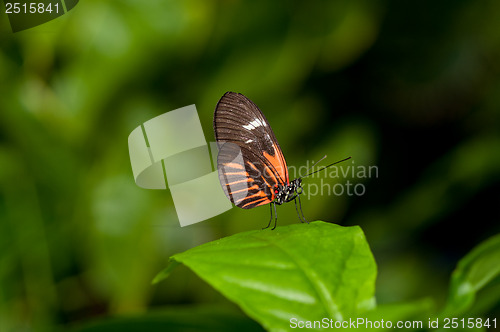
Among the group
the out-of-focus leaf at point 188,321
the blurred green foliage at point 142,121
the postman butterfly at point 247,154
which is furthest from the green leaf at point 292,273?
the blurred green foliage at point 142,121

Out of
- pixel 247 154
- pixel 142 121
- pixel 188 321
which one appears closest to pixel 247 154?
pixel 247 154

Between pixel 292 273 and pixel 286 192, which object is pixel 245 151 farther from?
pixel 292 273

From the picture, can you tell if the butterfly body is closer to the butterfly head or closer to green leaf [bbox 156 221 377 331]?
the butterfly head

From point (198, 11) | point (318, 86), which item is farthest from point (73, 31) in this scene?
point (318, 86)

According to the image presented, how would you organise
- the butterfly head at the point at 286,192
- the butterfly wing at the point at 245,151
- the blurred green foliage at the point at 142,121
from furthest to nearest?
the blurred green foliage at the point at 142,121, the butterfly head at the point at 286,192, the butterfly wing at the point at 245,151

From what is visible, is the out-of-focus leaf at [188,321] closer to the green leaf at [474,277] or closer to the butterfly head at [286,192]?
the green leaf at [474,277]

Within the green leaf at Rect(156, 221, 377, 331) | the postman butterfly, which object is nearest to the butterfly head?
the postman butterfly

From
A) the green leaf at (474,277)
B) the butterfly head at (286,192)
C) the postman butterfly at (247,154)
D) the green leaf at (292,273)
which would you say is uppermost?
the postman butterfly at (247,154)
